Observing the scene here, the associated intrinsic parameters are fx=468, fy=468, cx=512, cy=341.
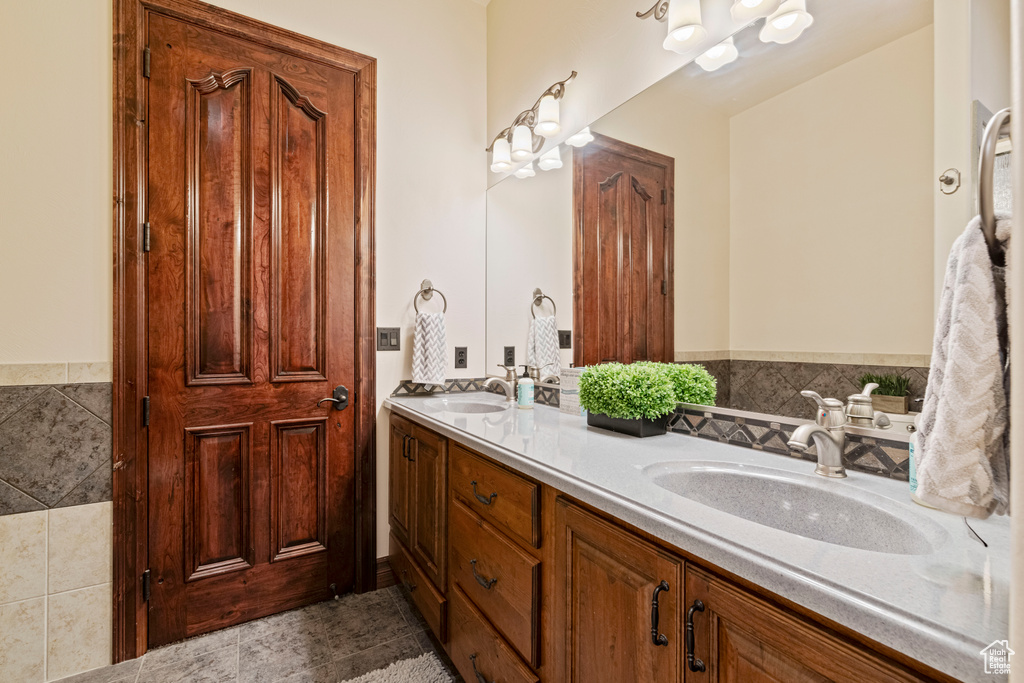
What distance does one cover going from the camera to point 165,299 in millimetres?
1713

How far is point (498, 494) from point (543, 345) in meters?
0.99

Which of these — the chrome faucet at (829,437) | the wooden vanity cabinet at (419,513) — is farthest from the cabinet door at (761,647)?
the wooden vanity cabinet at (419,513)

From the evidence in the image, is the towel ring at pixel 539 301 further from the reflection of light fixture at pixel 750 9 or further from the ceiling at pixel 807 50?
the reflection of light fixture at pixel 750 9

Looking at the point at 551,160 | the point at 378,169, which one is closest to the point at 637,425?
the point at 551,160

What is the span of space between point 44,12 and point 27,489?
61.8 inches

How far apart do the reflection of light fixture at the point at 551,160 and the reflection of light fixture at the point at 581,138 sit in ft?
0.29

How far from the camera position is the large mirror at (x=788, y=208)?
0.91 m

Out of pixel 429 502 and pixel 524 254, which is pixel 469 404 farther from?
pixel 524 254

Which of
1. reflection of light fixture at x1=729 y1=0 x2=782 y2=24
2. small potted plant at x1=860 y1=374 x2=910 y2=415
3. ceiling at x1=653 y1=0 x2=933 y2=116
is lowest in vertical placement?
small potted plant at x1=860 y1=374 x2=910 y2=415

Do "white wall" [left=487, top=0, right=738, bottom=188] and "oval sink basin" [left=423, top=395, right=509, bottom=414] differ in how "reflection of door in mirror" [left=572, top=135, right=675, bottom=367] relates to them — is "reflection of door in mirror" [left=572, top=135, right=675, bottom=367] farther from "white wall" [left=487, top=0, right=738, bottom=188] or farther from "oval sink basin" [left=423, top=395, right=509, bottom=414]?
"oval sink basin" [left=423, top=395, right=509, bottom=414]

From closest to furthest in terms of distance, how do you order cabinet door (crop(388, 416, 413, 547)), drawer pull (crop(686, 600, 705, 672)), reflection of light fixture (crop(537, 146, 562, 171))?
drawer pull (crop(686, 600, 705, 672)), cabinet door (crop(388, 416, 413, 547)), reflection of light fixture (crop(537, 146, 562, 171))

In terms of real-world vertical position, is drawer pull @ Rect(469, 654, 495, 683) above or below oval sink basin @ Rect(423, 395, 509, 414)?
below

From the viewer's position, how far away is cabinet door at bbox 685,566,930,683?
0.51 meters

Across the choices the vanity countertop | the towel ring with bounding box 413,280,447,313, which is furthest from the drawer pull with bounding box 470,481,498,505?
the towel ring with bounding box 413,280,447,313
